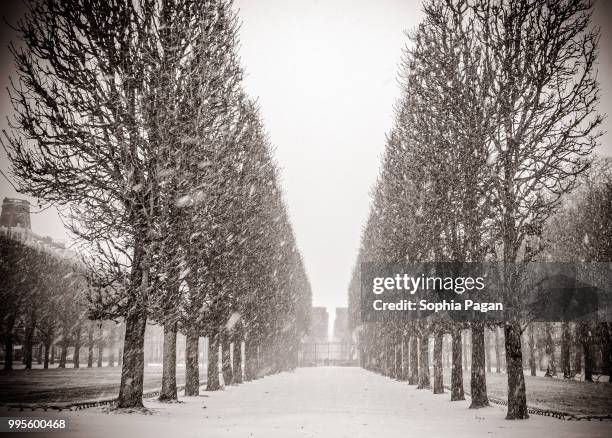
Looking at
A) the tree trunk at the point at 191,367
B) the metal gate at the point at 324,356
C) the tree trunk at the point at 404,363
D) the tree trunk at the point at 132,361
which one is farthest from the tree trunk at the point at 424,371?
the metal gate at the point at 324,356

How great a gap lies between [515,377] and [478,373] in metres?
2.95

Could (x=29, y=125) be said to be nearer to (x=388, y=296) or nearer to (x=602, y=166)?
(x=388, y=296)

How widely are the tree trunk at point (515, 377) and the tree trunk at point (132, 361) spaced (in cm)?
942

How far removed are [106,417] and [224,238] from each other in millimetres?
7863

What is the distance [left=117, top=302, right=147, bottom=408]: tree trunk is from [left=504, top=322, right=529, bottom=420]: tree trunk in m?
9.42

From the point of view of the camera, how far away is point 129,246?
1298cm

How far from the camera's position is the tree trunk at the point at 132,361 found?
1252cm

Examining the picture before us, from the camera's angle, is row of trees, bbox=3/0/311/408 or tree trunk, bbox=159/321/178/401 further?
tree trunk, bbox=159/321/178/401

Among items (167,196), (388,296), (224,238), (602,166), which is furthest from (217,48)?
(602,166)

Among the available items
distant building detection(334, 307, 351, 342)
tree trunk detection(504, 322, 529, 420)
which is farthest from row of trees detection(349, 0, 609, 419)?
distant building detection(334, 307, 351, 342)

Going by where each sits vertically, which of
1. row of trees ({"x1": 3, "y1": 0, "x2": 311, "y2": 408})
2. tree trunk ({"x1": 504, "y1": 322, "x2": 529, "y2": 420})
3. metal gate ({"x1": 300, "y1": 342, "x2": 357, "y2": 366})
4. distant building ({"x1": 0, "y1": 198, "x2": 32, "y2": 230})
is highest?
distant building ({"x1": 0, "y1": 198, "x2": 32, "y2": 230})

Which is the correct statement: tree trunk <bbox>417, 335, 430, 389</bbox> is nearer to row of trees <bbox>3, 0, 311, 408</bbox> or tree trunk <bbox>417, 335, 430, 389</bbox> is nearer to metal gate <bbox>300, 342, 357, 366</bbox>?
row of trees <bbox>3, 0, 311, 408</bbox>

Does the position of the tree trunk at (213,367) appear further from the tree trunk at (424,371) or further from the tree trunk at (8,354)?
the tree trunk at (8,354)

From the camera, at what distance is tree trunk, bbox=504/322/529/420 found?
41.4 feet
